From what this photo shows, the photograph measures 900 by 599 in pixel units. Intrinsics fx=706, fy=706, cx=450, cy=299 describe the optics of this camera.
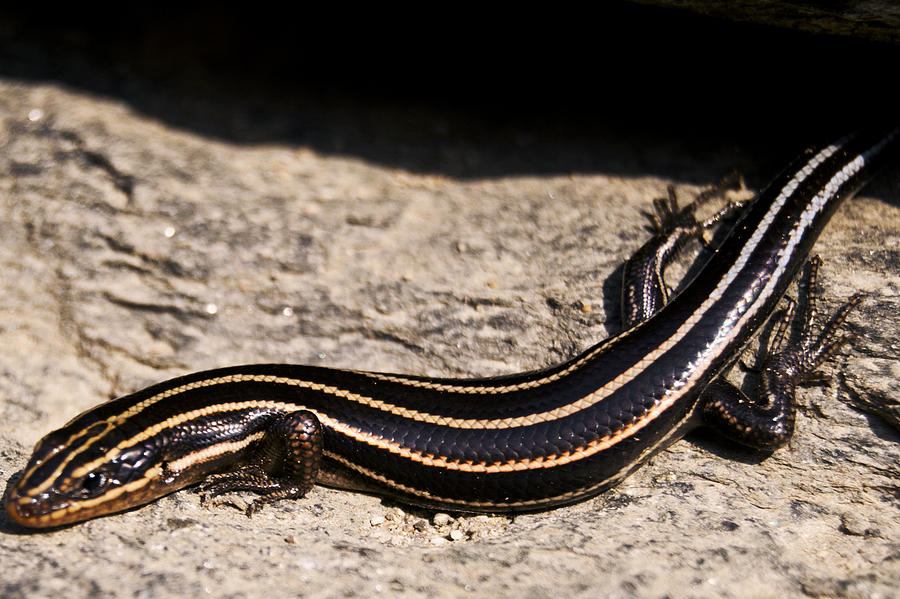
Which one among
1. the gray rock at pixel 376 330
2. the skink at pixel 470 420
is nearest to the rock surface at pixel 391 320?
the gray rock at pixel 376 330

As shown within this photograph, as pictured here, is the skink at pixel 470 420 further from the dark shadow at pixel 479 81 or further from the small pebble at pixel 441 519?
the dark shadow at pixel 479 81

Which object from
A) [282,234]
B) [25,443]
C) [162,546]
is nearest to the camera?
[162,546]

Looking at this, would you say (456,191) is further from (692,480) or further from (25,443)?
(25,443)

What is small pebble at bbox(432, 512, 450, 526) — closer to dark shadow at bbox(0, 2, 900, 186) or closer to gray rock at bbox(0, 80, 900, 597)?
gray rock at bbox(0, 80, 900, 597)

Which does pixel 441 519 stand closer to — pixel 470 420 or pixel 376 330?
pixel 470 420

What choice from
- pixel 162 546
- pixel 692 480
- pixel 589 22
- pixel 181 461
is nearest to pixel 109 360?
pixel 181 461

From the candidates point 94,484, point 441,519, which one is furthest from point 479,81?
point 94,484

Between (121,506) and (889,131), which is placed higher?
(889,131)
